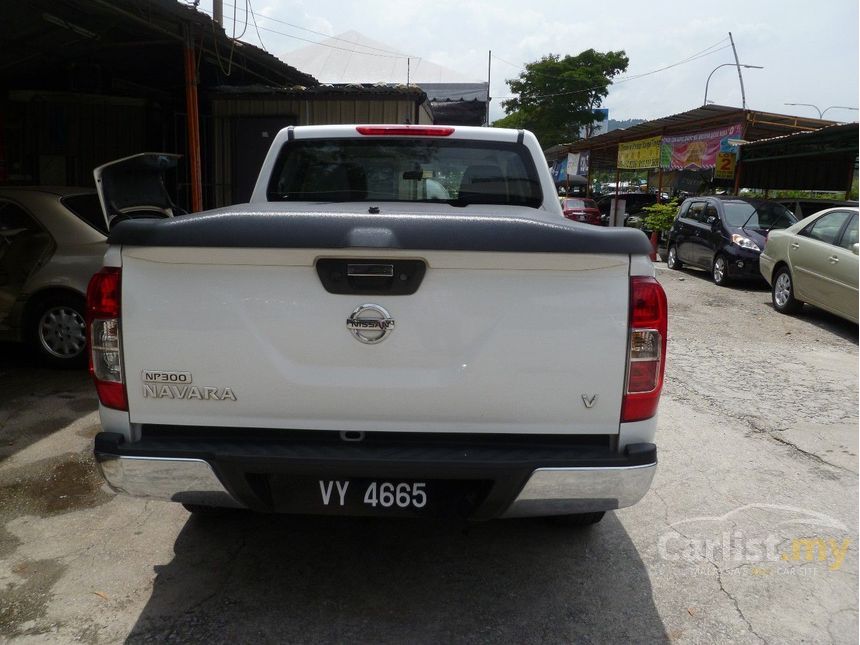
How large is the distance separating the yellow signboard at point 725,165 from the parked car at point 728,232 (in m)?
2.85

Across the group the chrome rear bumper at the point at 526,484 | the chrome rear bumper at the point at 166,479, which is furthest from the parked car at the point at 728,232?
the chrome rear bumper at the point at 166,479

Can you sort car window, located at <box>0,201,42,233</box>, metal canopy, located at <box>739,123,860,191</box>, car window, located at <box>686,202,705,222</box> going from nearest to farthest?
car window, located at <box>0,201,42,233</box> < metal canopy, located at <box>739,123,860,191</box> < car window, located at <box>686,202,705,222</box>

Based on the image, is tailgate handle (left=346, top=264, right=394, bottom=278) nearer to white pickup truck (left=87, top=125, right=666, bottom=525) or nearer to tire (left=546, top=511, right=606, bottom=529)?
white pickup truck (left=87, top=125, right=666, bottom=525)

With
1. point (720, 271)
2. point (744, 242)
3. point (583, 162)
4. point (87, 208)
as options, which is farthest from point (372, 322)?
point (583, 162)

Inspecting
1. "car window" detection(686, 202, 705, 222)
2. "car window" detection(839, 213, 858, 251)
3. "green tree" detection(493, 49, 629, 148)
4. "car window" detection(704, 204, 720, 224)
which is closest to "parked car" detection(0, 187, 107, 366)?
"car window" detection(839, 213, 858, 251)

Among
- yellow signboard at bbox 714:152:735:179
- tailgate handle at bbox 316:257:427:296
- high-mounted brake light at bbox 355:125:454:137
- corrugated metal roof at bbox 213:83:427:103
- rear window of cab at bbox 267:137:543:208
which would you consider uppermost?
corrugated metal roof at bbox 213:83:427:103

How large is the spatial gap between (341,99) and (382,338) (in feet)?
32.0

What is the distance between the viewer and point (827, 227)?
9.08m

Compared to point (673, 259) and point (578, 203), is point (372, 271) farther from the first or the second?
point (578, 203)

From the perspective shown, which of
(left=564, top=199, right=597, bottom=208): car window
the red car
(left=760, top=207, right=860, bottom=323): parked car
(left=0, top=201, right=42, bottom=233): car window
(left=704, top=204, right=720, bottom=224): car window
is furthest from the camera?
(left=564, top=199, right=597, bottom=208): car window

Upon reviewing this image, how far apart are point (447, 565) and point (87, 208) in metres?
4.99

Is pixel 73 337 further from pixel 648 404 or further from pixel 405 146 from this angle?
pixel 648 404

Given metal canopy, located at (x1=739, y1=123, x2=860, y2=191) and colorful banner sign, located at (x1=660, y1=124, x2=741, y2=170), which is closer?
metal canopy, located at (x1=739, y1=123, x2=860, y2=191)

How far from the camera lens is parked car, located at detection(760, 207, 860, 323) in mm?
8352
